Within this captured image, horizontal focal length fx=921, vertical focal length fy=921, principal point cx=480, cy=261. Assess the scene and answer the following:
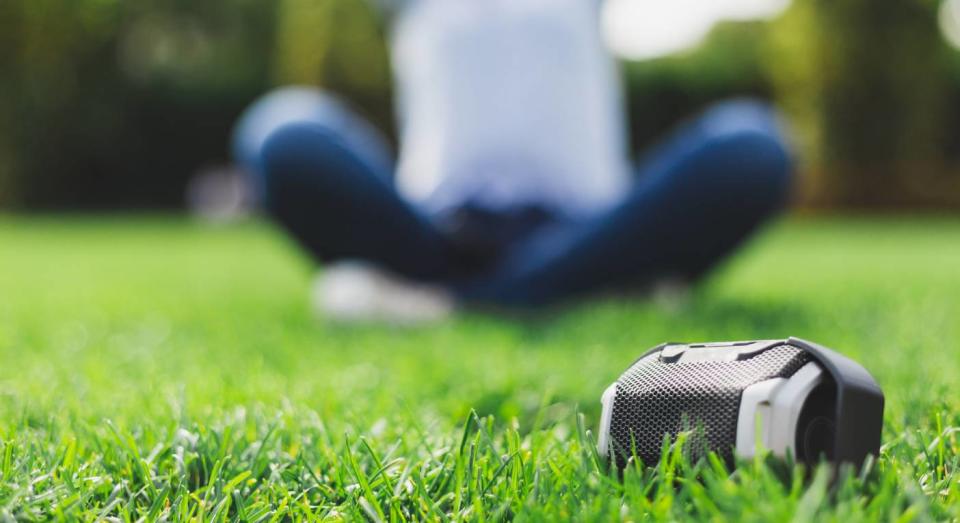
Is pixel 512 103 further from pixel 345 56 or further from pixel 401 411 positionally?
pixel 345 56

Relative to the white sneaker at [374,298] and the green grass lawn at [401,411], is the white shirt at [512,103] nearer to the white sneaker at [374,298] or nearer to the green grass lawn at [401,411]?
the white sneaker at [374,298]

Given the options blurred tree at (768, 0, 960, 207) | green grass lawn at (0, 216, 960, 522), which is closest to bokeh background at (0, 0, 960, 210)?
blurred tree at (768, 0, 960, 207)

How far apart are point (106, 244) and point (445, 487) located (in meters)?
6.87

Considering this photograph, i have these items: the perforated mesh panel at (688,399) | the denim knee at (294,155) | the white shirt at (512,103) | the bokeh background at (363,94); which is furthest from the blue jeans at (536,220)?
the bokeh background at (363,94)

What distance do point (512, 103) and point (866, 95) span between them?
1314 cm

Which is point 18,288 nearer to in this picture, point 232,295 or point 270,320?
point 232,295

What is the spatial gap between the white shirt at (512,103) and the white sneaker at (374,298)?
24 cm

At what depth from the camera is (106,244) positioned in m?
7.13

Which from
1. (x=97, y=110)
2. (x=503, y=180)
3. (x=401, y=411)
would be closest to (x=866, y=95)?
(x=97, y=110)

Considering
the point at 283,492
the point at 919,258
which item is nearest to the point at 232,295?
the point at 283,492

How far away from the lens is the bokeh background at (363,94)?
1345 centimetres

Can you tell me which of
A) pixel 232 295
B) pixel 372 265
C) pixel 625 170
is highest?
pixel 625 170

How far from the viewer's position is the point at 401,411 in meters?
1.25

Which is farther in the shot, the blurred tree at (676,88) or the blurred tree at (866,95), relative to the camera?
the blurred tree at (676,88)
